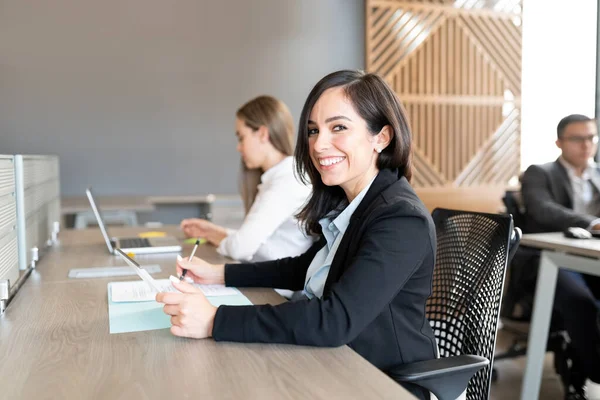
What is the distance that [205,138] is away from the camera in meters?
5.05

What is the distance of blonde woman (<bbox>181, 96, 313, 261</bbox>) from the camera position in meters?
1.99

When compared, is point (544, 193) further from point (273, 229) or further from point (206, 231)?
point (206, 231)

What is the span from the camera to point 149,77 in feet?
16.0

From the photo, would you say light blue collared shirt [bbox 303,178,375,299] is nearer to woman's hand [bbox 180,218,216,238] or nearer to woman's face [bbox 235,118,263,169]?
woman's face [bbox 235,118,263,169]

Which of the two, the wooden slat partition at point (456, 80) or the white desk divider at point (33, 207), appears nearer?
the white desk divider at point (33, 207)

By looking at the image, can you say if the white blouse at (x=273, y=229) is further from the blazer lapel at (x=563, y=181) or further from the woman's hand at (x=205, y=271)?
the blazer lapel at (x=563, y=181)

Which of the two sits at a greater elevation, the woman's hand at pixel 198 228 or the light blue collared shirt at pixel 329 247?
the light blue collared shirt at pixel 329 247

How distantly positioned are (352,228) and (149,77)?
4.15 m

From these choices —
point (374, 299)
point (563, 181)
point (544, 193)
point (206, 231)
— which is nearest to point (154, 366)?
point (374, 299)

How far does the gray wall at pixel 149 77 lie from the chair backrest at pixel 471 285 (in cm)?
381

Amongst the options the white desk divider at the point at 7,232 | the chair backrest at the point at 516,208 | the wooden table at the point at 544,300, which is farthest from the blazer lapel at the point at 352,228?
the chair backrest at the point at 516,208

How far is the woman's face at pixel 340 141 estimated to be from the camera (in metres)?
1.22

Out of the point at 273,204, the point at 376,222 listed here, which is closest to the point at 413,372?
the point at 376,222

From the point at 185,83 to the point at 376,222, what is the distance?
13.8ft
